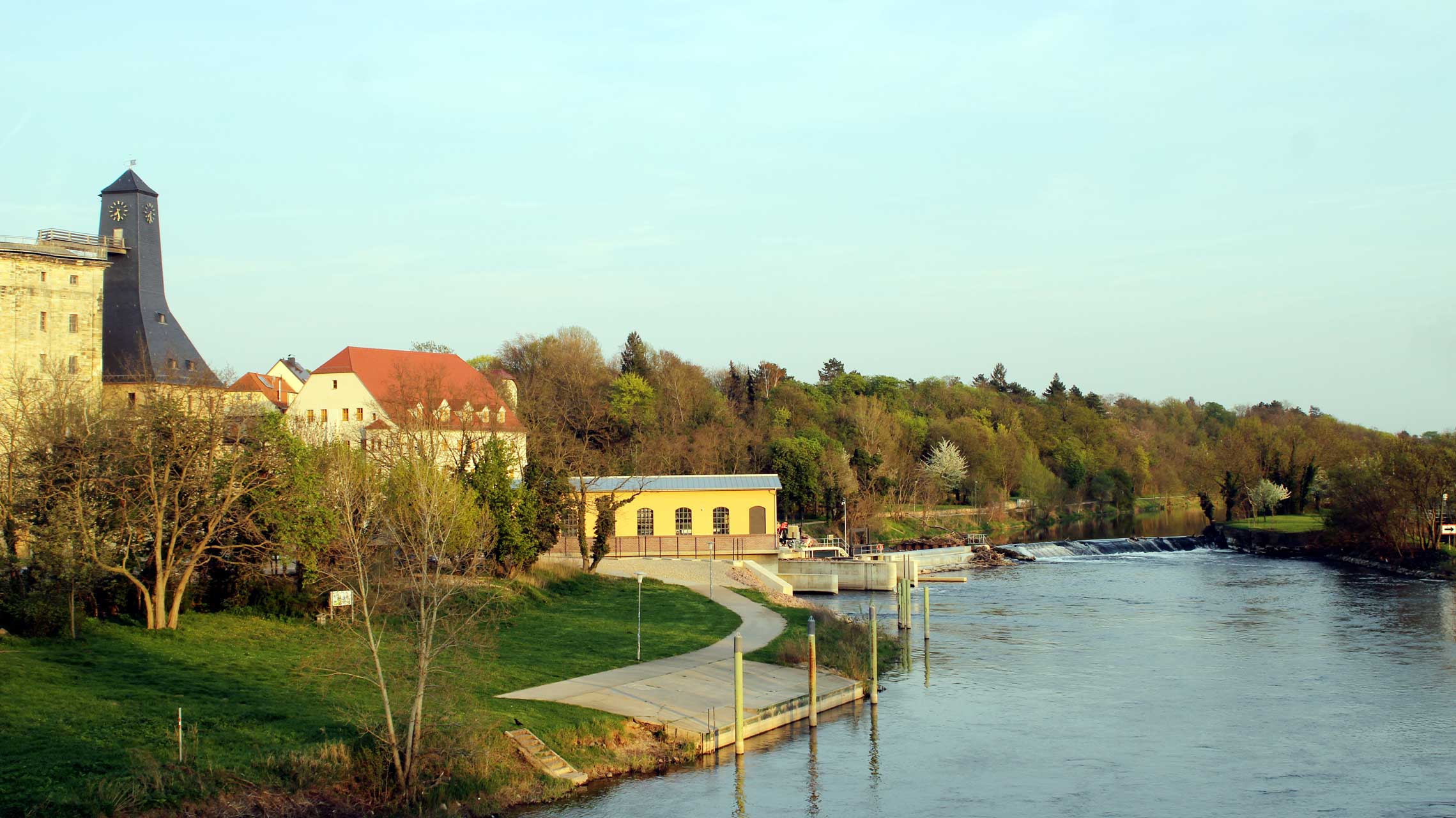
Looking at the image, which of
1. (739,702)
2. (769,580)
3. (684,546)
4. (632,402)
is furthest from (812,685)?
(632,402)

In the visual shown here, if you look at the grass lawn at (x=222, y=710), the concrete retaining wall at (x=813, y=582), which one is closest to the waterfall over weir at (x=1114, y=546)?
the concrete retaining wall at (x=813, y=582)

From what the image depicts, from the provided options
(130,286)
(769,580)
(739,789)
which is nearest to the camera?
(739,789)

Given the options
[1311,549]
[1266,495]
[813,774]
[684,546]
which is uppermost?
[1266,495]

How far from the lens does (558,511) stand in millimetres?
42031

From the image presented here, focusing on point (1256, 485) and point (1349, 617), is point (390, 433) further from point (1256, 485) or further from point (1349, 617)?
point (1256, 485)

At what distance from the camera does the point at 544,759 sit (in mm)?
19719

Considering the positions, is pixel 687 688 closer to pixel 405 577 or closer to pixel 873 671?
pixel 873 671

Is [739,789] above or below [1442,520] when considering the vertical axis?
below

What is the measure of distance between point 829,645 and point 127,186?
51.0 metres

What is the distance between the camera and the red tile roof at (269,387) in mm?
81938

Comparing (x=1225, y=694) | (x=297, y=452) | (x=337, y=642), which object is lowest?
(x=1225, y=694)

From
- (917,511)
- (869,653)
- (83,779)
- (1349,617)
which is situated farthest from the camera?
(917,511)

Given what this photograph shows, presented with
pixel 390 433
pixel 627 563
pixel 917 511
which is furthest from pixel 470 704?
pixel 917 511

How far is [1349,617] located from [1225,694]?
1644 cm
